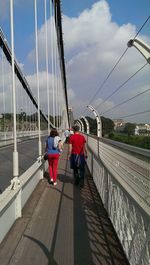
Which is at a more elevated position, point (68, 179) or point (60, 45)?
point (60, 45)

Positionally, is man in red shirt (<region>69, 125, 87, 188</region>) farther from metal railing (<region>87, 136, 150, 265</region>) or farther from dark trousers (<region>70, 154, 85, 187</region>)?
metal railing (<region>87, 136, 150, 265</region>)

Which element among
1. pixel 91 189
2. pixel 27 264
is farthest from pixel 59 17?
pixel 27 264

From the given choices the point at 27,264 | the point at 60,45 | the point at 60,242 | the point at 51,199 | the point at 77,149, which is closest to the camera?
the point at 27,264

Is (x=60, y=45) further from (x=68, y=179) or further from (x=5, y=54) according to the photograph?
(x=68, y=179)

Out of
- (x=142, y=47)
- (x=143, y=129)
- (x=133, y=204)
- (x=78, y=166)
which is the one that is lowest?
(x=78, y=166)

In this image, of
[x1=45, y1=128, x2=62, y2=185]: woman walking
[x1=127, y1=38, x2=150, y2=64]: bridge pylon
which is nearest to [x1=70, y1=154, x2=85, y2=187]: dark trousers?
[x1=45, y1=128, x2=62, y2=185]: woman walking

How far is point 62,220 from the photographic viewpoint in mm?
6152

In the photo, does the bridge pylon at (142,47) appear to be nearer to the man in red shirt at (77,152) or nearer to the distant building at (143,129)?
the distant building at (143,129)

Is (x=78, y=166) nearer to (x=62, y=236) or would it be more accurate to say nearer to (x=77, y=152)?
(x=77, y=152)

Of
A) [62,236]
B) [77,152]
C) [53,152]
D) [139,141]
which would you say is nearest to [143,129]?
[139,141]

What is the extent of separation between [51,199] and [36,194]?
0.54 m

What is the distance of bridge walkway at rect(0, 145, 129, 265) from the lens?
4469 millimetres

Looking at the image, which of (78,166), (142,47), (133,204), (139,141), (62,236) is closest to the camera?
(142,47)

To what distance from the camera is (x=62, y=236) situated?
532cm
